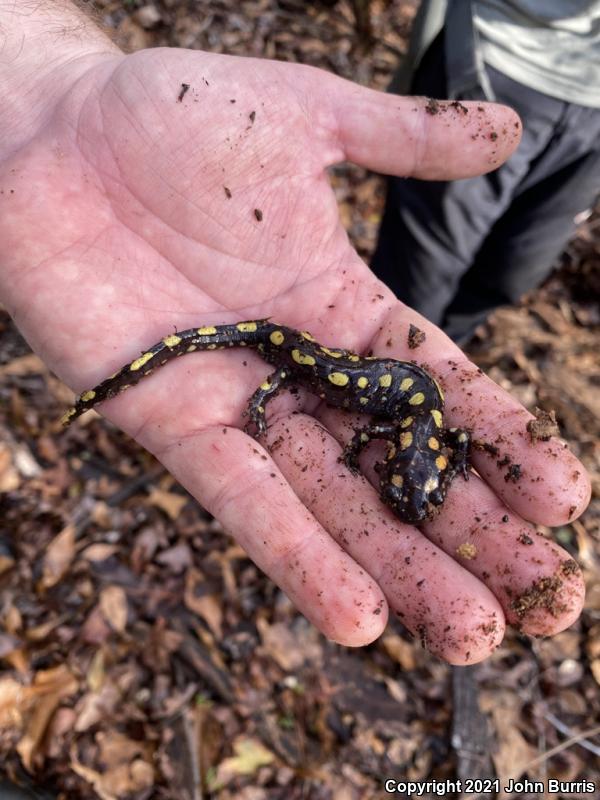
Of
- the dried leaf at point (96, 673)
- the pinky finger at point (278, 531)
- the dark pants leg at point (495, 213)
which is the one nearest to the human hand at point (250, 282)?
the pinky finger at point (278, 531)

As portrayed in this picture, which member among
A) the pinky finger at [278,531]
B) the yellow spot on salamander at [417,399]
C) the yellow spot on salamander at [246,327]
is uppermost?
the yellow spot on salamander at [246,327]

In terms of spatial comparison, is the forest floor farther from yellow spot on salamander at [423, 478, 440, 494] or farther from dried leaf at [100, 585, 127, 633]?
yellow spot on salamander at [423, 478, 440, 494]

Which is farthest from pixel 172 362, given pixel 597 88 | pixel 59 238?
pixel 597 88

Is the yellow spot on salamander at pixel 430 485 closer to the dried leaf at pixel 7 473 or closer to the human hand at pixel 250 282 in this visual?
the human hand at pixel 250 282

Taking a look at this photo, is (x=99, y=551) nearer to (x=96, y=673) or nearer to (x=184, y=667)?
(x=96, y=673)

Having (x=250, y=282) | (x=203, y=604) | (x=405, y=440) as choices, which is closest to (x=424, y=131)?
(x=250, y=282)

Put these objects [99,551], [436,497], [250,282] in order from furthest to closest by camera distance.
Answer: [99,551], [250,282], [436,497]

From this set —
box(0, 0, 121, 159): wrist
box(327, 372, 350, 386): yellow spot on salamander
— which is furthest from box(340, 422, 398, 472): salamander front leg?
box(0, 0, 121, 159): wrist
